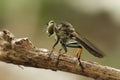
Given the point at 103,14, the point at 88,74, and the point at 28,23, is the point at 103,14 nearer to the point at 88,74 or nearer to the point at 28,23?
the point at 28,23

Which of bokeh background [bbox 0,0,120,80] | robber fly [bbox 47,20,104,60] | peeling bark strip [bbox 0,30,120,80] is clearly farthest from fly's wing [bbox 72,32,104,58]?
bokeh background [bbox 0,0,120,80]

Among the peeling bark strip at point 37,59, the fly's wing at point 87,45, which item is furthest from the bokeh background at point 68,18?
the peeling bark strip at point 37,59

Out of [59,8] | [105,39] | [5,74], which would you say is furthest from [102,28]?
[5,74]

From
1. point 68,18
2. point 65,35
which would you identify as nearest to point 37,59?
point 65,35

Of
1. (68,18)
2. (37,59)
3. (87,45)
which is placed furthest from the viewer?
(68,18)

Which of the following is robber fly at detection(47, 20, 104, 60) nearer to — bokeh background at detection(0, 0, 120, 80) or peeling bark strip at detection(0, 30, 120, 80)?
peeling bark strip at detection(0, 30, 120, 80)

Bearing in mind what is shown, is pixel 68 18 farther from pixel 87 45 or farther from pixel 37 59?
pixel 37 59
